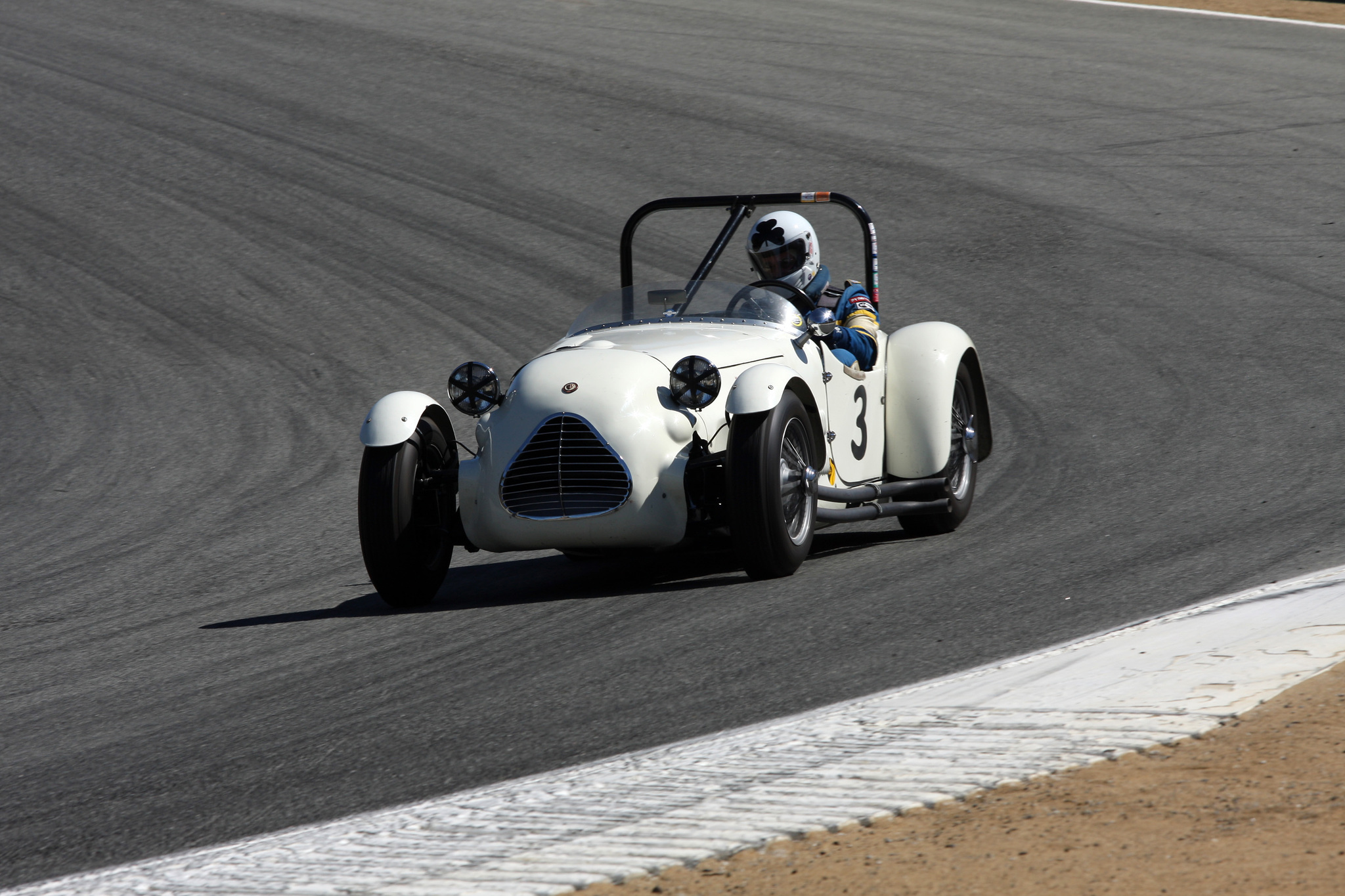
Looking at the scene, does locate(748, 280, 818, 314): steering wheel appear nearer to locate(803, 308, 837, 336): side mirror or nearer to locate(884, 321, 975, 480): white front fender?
locate(803, 308, 837, 336): side mirror

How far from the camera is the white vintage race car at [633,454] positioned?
272 inches

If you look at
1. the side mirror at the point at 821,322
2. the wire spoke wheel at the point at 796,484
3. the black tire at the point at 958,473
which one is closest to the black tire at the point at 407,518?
the wire spoke wheel at the point at 796,484

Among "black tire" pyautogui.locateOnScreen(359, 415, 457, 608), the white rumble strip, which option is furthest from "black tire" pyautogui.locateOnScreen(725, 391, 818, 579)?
the white rumble strip

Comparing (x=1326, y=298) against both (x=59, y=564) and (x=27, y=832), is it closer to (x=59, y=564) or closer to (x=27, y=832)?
(x=59, y=564)

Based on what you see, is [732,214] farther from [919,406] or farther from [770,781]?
[770,781]

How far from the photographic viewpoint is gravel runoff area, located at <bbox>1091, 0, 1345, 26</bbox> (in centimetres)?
2495

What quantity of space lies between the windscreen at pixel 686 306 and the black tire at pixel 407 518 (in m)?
1.18

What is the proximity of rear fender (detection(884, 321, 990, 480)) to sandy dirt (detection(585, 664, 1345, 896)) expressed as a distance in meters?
4.22

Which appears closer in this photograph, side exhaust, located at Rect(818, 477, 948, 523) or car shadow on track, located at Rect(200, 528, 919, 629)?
car shadow on track, located at Rect(200, 528, 919, 629)

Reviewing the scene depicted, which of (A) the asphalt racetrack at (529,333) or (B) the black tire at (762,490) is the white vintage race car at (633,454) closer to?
(B) the black tire at (762,490)

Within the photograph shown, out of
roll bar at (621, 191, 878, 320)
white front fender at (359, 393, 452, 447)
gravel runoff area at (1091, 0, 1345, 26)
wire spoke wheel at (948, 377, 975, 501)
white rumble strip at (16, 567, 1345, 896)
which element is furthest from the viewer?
gravel runoff area at (1091, 0, 1345, 26)

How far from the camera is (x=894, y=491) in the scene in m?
8.12

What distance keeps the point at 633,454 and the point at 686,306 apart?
157cm

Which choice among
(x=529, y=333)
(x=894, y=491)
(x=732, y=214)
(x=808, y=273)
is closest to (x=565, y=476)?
(x=894, y=491)
